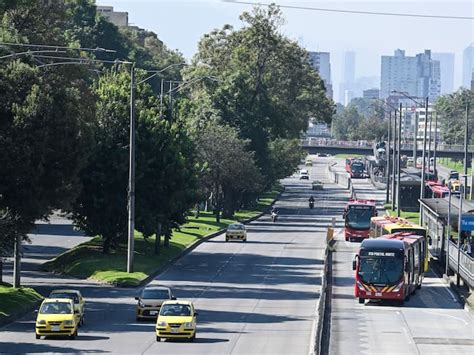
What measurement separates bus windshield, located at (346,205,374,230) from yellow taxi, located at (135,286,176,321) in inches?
1878

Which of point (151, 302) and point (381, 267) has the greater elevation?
point (381, 267)

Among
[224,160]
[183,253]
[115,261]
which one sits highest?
[224,160]

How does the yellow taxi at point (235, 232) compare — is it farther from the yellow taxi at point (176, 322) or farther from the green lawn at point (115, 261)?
the yellow taxi at point (176, 322)

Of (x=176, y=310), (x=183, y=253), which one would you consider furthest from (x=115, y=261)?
(x=176, y=310)

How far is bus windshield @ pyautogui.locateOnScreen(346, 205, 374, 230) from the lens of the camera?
9844 cm

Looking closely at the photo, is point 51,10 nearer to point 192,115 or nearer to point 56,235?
point 56,235

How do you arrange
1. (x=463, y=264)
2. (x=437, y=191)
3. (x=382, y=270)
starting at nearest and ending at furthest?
1. (x=382, y=270)
2. (x=463, y=264)
3. (x=437, y=191)

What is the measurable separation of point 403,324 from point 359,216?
148 ft

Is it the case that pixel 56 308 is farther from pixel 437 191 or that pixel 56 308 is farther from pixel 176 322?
pixel 437 191

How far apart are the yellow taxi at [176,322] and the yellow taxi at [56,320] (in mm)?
2928

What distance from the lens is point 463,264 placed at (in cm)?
6675

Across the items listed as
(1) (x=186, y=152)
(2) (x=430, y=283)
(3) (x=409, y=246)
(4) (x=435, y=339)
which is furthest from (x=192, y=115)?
(4) (x=435, y=339)

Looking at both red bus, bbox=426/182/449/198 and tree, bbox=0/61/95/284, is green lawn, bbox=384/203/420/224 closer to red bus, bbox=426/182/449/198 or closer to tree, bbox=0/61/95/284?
red bus, bbox=426/182/449/198

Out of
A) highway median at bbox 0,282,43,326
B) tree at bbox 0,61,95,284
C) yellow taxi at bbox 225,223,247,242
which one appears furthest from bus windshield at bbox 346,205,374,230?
highway median at bbox 0,282,43,326
